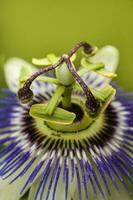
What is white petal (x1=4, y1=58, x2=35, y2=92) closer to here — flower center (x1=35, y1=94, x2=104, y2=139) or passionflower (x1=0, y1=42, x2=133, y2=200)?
passionflower (x1=0, y1=42, x2=133, y2=200)

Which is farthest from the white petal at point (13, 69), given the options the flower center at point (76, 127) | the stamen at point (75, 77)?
the stamen at point (75, 77)

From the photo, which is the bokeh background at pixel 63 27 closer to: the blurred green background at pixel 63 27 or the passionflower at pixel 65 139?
the blurred green background at pixel 63 27

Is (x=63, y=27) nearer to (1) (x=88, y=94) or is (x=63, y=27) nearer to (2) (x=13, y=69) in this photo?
(2) (x=13, y=69)

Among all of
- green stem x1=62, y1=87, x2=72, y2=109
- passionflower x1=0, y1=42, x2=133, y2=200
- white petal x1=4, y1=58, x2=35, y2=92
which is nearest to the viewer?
passionflower x1=0, y1=42, x2=133, y2=200

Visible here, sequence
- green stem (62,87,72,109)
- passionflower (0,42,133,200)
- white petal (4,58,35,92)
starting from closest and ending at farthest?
passionflower (0,42,133,200) < green stem (62,87,72,109) < white petal (4,58,35,92)

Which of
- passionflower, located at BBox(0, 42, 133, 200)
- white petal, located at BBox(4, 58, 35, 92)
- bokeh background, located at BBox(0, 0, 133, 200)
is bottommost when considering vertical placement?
passionflower, located at BBox(0, 42, 133, 200)

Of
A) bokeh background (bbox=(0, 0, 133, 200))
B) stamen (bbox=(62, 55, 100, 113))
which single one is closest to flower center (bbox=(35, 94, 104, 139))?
stamen (bbox=(62, 55, 100, 113))

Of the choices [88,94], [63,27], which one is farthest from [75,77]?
[63,27]
